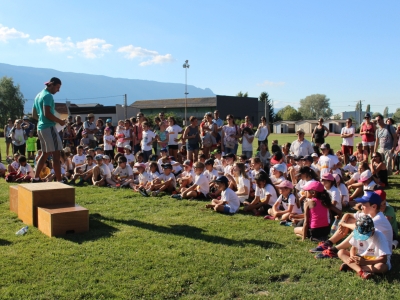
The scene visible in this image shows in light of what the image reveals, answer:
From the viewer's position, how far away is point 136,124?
46.8 ft

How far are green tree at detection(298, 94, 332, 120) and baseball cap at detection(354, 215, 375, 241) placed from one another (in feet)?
476

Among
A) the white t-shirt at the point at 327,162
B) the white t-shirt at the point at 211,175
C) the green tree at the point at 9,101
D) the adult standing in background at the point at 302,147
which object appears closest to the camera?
the white t-shirt at the point at 327,162

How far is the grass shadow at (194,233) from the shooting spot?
558 centimetres

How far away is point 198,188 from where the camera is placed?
9039 mm

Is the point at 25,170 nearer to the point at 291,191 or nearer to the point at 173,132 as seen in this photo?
the point at 173,132

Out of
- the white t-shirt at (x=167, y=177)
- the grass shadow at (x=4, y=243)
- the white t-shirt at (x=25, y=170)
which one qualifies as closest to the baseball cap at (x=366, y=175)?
the white t-shirt at (x=167, y=177)

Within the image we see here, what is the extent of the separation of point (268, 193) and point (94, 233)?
342cm

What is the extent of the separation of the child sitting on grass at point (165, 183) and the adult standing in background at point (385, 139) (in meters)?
6.26

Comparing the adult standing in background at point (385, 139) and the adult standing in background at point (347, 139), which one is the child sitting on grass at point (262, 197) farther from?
the adult standing in background at point (347, 139)

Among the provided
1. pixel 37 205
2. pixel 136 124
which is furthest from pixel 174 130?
pixel 37 205

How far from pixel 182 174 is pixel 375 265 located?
672cm

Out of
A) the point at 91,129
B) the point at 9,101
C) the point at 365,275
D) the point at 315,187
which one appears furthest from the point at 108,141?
the point at 9,101

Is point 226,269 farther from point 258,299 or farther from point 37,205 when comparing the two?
point 37,205

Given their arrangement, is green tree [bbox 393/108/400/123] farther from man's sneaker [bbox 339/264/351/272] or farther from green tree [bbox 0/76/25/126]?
man's sneaker [bbox 339/264/351/272]
